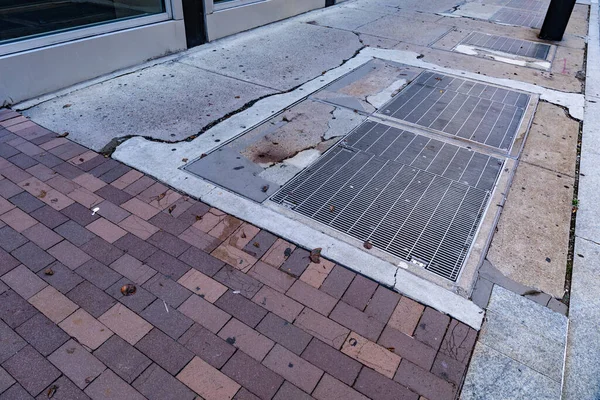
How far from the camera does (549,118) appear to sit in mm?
5434

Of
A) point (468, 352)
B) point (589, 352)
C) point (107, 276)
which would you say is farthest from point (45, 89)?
point (589, 352)

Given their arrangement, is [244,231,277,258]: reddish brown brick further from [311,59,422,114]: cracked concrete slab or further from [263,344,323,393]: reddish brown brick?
[311,59,422,114]: cracked concrete slab

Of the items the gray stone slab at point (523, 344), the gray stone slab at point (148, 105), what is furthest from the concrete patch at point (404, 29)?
the gray stone slab at point (523, 344)

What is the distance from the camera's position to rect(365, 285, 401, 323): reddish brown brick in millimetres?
2793

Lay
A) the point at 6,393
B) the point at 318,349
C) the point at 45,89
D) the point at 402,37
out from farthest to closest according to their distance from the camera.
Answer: the point at 402,37, the point at 45,89, the point at 318,349, the point at 6,393

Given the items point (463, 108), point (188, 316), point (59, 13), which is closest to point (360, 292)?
point (188, 316)

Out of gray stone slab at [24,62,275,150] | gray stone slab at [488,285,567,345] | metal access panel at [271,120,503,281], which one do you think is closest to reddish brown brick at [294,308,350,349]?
metal access panel at [271,120,503,281]

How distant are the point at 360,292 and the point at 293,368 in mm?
752

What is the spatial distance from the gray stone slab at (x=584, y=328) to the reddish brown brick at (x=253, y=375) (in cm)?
166

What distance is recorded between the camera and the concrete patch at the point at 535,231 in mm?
3125

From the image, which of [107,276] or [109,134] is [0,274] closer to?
[107,276]

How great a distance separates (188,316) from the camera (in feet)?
8.94

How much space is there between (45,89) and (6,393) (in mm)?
4262

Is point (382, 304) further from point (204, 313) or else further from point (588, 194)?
point (588, 194)
